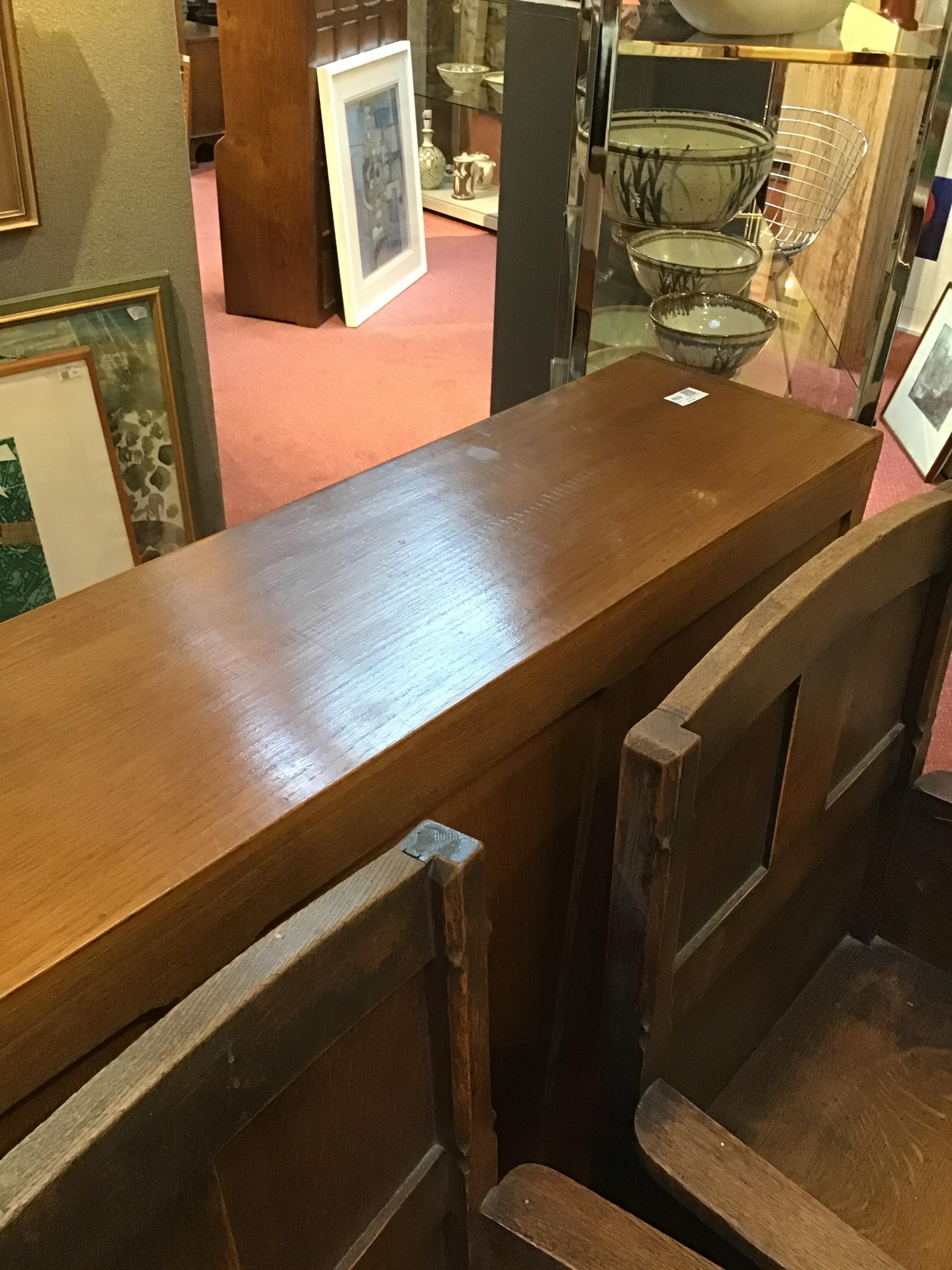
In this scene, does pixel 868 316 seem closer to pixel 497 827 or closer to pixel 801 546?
pixel 801 546

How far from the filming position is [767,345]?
55.0 inches

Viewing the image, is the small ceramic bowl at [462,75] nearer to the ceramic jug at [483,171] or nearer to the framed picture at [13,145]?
the ceramic jug at [483,171]

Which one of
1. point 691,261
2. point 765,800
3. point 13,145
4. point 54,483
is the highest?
point 13,145

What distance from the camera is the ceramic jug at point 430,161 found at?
4.28m

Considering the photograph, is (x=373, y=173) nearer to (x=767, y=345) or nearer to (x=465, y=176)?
(x=465, y=176)

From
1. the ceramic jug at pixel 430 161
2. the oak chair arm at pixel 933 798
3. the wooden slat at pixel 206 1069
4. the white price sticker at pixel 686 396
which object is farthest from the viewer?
the ceramic jug at pixel 430 161

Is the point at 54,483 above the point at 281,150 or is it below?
below

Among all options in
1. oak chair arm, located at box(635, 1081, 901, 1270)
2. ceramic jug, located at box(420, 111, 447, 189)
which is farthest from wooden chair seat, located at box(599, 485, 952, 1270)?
ceramic jug, located at box(420, 111, 447, 189)

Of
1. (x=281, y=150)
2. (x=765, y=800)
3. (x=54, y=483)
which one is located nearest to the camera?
(x=765, y=800)

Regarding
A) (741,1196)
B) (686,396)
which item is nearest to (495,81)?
(686,396)

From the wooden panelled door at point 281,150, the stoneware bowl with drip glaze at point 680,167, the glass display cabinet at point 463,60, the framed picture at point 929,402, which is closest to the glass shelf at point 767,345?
the stoneware bowl with drip glaze at point 680,167

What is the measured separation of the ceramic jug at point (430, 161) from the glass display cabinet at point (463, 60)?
0.03 meters

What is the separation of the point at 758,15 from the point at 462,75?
2.84 m

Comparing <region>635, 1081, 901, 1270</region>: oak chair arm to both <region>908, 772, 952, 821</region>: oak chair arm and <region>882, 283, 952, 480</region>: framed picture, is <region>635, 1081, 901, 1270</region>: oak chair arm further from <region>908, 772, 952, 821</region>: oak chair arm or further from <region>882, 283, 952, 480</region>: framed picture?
<region>882, 283, 952, 480</region>: framed picture
